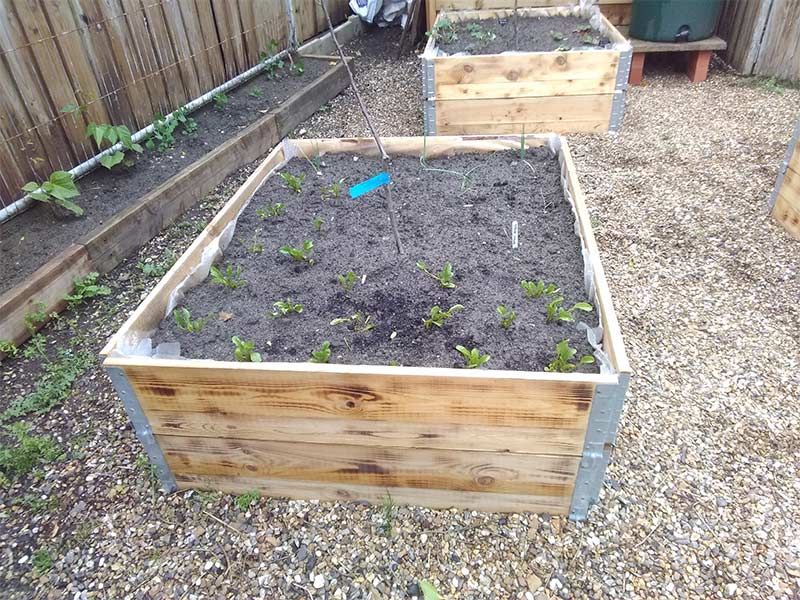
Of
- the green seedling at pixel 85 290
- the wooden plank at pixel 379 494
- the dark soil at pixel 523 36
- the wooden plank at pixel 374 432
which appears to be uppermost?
the dark soil at pixel 523 36

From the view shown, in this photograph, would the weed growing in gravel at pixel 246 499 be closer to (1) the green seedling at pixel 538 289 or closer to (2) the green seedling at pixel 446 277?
(2) the green seedling at pixel 446 277

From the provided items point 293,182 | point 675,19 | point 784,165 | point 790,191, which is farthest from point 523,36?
point 293,182

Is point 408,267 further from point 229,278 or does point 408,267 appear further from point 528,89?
point 528,89

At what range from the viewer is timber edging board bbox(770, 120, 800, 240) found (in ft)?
9.28

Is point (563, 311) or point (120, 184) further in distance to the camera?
point (120, 184)

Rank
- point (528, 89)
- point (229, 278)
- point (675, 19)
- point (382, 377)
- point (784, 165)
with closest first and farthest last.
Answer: point (382, 377) → point (229, 278) → point (784, 165) → point (528, 89) → point (675, 19)

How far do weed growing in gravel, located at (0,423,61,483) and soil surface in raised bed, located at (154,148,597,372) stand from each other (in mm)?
636

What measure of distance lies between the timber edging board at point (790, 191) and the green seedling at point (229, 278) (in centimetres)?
273

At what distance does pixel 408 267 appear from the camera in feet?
6.81

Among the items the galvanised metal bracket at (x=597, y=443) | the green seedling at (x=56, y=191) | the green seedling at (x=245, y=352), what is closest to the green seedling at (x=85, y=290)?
the green seedling at (x=56, y=191)

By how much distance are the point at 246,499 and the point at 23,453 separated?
2.79ft

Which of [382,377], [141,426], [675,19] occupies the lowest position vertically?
[141,426]

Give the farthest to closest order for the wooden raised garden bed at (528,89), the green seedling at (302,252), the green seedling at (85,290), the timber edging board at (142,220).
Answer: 1. the wooden raised garden bed at (528,89)
2. the green seedling at (85,290)
3. the timber edging board at (142,220)
4. the green seedling at (302,252)

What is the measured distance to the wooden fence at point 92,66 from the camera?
2797mm
